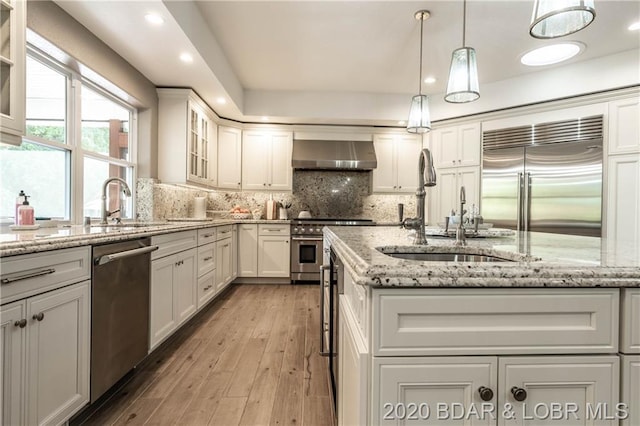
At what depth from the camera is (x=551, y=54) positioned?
3402 mm

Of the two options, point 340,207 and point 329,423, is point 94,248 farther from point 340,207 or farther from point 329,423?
point 340,207

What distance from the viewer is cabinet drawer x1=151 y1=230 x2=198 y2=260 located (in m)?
2.13

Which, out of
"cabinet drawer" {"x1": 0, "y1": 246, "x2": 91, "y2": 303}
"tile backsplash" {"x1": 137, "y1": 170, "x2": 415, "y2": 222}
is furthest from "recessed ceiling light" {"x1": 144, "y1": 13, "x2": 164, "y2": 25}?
"tile backsplash" {"x1": 137, "y1": 170, "x2": 415, "y2": 222}

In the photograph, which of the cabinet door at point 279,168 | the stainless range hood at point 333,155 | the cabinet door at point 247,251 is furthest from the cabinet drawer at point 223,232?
the stainless range hood at point 333,155

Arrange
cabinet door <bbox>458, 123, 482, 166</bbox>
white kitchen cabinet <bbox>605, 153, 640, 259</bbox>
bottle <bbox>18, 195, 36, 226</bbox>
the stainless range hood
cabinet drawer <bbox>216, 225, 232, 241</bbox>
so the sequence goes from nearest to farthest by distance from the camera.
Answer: bottle <bbox>18, 195, 36, 226</bbox> < white kitchen cabinet <bbox>605, 153, 640, 259</bbox> < cabinet drawer <bbox>216, 225, 232, 241</bbox> < cabinet door <bbox>458, 123, 482, 166</bbox> < the stainless range hood

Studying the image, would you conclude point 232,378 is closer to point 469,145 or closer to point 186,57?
point 186,57

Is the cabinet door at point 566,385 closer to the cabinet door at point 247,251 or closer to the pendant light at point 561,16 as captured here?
the pendant light at point 561,16

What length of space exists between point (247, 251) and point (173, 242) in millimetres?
2023

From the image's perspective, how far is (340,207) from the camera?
511 cm

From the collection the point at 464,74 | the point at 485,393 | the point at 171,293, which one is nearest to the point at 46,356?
the point at 171,293

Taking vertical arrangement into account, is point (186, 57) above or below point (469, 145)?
above

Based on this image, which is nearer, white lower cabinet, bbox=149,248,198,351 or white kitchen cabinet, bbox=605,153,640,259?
white lower cabinet, bbox=149,248,198,351

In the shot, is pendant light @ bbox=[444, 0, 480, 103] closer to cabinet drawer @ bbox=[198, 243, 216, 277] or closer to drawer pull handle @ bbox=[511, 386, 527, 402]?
drawer pull handle @ bbox=[511, 386, 527, 402]

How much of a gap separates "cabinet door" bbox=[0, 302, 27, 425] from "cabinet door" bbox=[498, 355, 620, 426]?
1.62 m
